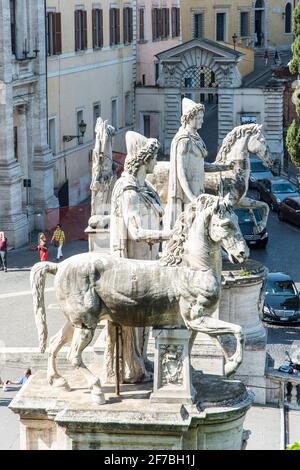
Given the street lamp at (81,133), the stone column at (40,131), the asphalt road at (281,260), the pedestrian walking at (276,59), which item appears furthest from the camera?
the pedestrian walking at (276,59)

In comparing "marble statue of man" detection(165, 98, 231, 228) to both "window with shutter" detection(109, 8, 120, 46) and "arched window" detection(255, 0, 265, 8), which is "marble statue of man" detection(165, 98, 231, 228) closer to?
"window with shutter" detection(109, 8, 120, 46)

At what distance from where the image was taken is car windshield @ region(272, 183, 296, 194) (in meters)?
45.1

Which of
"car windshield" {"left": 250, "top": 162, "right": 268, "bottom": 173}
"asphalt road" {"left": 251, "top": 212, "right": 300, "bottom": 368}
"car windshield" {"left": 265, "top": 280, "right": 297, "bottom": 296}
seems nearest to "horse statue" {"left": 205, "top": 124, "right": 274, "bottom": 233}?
"asphalt road" {"left": 251, "top": 212, "right": 300, "bottom": 368}

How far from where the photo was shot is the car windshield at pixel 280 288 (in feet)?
102

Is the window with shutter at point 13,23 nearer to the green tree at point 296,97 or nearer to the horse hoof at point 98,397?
the green tree at point 296,97

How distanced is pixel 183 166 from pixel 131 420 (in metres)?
7.48

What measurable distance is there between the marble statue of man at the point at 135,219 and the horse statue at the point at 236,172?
814 cm

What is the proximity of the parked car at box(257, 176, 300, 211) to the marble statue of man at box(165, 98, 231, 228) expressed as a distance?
21739 millimetres

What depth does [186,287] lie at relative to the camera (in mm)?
15641

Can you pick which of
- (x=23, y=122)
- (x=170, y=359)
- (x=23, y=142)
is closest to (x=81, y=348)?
(x=170, y=359)

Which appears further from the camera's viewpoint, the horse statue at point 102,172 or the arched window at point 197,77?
the arched window at point 197,77

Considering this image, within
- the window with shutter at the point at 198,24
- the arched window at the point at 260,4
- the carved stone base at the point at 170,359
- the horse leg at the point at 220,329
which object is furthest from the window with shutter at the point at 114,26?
the horse leg at the point at 220,329

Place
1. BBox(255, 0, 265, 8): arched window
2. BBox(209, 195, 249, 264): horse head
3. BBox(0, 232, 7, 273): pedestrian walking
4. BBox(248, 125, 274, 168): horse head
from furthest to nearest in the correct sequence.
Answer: BBox(255, 0, 265, 8): arched window, BBox(0, 232, 7, 273): pedestrian walking, BBox(248, 125, 274, 168): horse head, BBox(209, 195, 249, 264): horse head

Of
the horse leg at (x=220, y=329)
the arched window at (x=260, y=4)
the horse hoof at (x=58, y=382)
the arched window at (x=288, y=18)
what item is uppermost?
the horse leg at (x=220, y=329)
